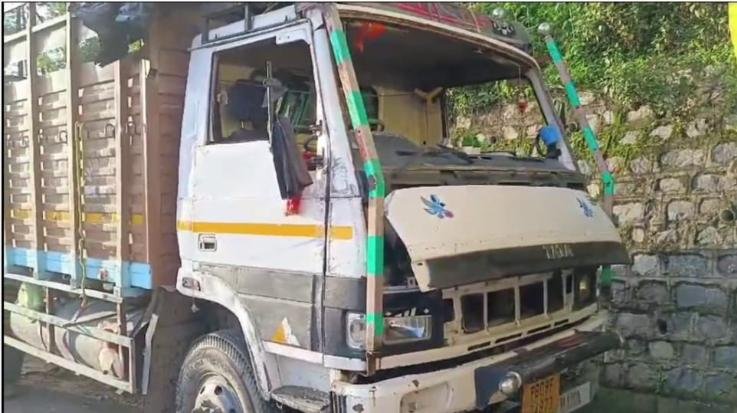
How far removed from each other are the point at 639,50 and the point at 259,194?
4.23m

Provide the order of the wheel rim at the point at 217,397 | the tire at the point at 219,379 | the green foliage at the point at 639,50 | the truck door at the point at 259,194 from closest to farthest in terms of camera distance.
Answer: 1. the truck door at the point at 259,194
2. the tire at the point at 219,379
3. the wheel rim at the point at 217,397
4. the green foliage at the point at 639,50

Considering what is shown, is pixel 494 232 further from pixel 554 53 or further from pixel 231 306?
pixel 554 53

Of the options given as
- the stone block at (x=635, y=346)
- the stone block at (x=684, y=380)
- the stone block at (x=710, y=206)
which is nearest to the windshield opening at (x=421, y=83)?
the stone block at (x=710, y=206)

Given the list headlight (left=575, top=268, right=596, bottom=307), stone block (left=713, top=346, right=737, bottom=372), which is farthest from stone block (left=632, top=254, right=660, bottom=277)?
headlight (left=575, top=268, right=596, bottom=307)

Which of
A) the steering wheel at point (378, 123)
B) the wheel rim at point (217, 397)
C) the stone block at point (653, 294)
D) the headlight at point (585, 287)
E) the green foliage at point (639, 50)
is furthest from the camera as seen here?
the green foliage at point (639, 50)

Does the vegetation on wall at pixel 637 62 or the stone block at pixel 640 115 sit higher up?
the vegetation on wall at pixel 637 62

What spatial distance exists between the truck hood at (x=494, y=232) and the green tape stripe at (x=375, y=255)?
9 cm

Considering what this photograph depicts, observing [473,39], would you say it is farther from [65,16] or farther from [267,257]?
[65,16]

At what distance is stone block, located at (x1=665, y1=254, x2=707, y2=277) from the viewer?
15.4ft

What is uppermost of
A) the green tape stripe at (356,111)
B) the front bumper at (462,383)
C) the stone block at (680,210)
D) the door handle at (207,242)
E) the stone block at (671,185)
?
the green tape stripe at (356,111)

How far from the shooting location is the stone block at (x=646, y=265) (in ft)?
16.2

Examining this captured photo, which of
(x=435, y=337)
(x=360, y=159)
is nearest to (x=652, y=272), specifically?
(x=435, y=337)

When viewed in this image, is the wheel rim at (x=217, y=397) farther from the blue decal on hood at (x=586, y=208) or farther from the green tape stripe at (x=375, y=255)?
the blue decal on hood at (x=586, y=208)

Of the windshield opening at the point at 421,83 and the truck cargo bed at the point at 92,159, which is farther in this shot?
the truck cargo bed at the point at 92,159
